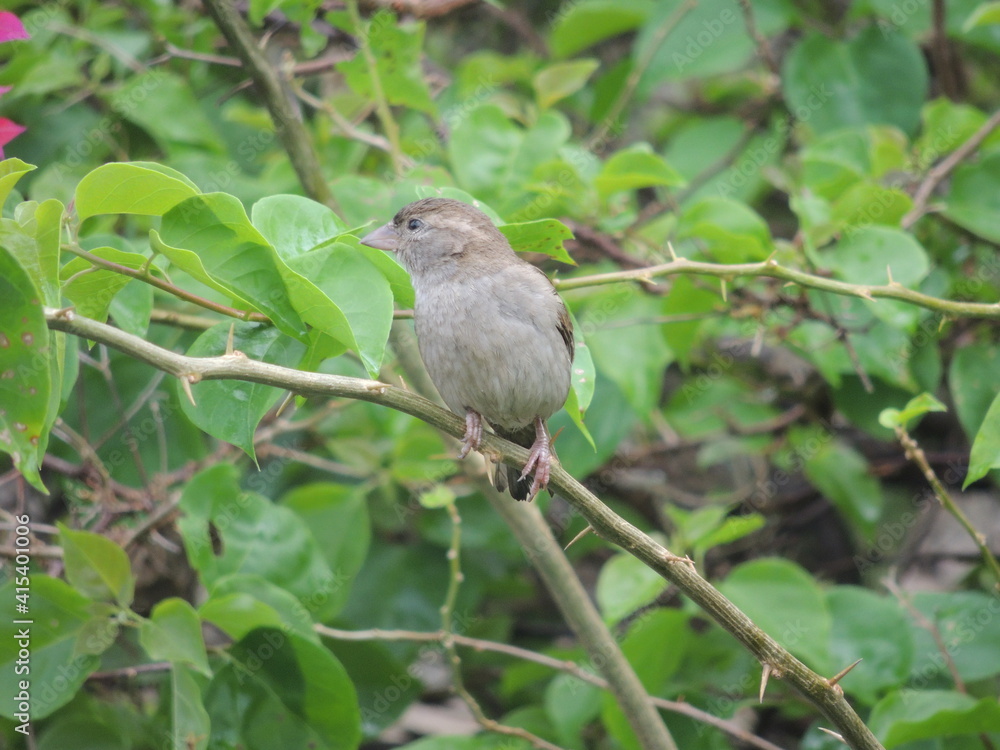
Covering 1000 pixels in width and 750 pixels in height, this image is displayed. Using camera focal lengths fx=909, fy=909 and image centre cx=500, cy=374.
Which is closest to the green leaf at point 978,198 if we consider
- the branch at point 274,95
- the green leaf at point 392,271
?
the green leaf at point 392,271

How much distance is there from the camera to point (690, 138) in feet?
14.4

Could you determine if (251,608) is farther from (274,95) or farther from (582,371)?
(274,95)

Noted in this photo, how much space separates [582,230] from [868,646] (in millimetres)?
1844

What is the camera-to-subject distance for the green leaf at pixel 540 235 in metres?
2.37

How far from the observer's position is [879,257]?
10.2ft

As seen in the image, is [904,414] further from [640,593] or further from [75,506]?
[75,506]

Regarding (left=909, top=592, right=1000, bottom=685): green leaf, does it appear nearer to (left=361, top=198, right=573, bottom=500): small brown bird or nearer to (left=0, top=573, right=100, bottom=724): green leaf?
(left=361, top=198, right=573, bottom=500): small brown bird

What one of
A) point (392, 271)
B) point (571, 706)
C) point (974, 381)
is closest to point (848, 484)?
point (974, 381)

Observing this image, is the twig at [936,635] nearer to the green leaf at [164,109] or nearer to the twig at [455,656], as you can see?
the twig at [455,656]

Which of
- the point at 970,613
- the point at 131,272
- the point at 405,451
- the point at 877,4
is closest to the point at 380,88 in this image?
the point at 405,451

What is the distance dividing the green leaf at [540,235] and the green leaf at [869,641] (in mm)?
1770

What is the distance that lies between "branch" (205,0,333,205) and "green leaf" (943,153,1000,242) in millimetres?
2426

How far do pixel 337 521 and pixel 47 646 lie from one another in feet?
3.85

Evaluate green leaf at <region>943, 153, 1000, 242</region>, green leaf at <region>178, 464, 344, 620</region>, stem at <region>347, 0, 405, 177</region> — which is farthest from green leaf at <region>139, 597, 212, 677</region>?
green leaf at <region>943, 153, 1000, 242</region>
